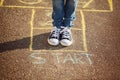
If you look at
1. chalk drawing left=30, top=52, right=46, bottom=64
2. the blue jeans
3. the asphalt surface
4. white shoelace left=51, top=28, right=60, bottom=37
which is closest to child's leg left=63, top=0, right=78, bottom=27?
the blue jeans

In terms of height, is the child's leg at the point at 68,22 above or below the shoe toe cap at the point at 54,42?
above

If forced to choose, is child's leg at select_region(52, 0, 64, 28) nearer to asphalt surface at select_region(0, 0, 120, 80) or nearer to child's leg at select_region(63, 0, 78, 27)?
child's leg at select_region(63, 0, 78, 27)

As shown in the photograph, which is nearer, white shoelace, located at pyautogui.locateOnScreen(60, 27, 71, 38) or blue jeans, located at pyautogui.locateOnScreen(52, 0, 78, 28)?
blue jeans, located at pyautogui.locateOnScreen(52, 0, 78, 28)

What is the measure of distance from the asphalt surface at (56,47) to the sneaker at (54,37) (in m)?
0.05

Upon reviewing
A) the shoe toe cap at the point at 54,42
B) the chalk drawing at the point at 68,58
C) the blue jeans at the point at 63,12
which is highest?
the blue jeans at the point at 63,12

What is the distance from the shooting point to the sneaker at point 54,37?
2.73 m

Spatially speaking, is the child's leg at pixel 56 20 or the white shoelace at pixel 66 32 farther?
the white shoelace at pixel 66 32

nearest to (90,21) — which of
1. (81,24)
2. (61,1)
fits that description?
(81,24)

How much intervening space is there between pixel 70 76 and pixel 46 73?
237mm

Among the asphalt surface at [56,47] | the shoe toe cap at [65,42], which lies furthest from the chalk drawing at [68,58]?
the shoe toe cap at [65,42]

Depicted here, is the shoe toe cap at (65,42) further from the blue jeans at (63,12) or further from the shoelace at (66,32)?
the blue jeans at (63,12)

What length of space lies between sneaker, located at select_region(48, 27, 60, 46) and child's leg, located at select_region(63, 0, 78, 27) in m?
0.12

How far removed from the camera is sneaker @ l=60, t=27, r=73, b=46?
274cm

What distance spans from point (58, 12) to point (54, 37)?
12.2 inches
